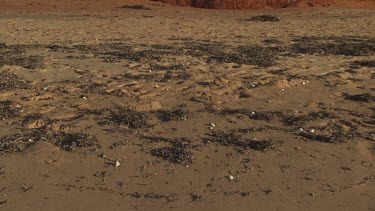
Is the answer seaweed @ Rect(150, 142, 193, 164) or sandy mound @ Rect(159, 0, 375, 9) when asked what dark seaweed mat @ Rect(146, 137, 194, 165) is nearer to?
seaweed @ Rect(150, 142, 193, 164)

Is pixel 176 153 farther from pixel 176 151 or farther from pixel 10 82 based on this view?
pixel 10 82

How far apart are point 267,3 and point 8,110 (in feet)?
60.7

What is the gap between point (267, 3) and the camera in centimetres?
2288

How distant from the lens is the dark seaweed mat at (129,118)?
558 centimetres

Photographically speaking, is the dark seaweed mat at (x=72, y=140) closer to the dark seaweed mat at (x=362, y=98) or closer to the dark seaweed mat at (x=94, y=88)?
the dark seaweed mat at (x=94, y=88)

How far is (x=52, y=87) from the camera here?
7.11 metres

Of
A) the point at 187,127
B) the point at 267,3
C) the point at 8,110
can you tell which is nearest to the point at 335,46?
the point at 187,127

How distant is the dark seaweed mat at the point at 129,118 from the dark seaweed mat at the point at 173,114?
0.19 m

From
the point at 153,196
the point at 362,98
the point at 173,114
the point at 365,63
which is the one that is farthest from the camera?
the point at 365,63

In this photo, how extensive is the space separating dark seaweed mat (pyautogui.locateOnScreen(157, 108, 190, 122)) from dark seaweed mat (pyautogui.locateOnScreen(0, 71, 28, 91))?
7.91ft

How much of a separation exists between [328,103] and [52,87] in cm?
390

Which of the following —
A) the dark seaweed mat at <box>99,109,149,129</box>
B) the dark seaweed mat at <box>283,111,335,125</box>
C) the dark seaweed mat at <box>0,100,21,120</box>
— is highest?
the dark seaweed mat at <box>0,100,21,120</box>

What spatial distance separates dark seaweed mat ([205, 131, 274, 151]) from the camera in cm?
500

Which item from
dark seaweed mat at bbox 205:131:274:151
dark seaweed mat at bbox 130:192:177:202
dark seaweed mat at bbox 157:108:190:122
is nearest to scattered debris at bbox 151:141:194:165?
dark seaweed mat at bbox 205:131:274:151
